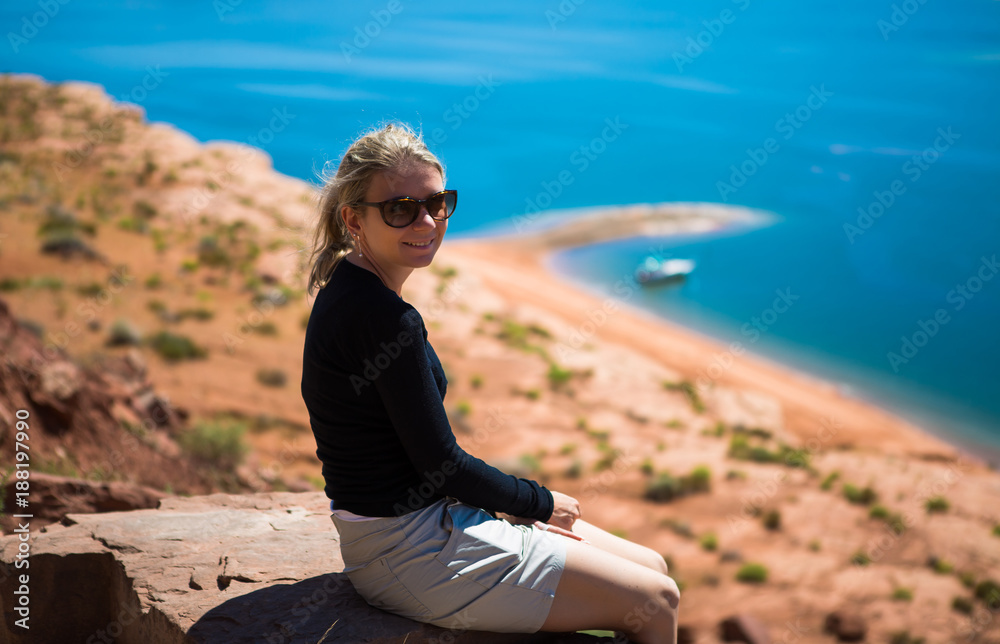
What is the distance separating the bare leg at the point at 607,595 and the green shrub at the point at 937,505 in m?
13.6

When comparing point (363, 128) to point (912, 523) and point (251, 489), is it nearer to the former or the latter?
point (251, 489)

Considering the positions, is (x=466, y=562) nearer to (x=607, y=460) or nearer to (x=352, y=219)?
(x=352, y=219)

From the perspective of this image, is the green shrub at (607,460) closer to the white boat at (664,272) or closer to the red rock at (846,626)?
the red rock at (846,626)

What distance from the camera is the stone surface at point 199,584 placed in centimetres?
284

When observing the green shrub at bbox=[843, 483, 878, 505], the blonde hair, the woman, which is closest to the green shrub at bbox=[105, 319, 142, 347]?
the blonde hair

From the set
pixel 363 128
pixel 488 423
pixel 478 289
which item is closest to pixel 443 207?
pixel 363 128

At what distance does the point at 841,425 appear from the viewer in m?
20.8

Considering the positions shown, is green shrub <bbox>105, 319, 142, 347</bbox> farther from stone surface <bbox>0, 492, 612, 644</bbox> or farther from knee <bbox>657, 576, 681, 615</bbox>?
knee <bbox>657, 576, 681, 615</bbox>

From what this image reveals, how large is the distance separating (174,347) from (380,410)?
12.7m

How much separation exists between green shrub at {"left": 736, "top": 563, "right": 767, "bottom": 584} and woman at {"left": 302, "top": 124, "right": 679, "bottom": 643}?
8694 millimetres

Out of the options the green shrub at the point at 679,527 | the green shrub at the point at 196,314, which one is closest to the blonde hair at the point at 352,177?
the green shrub at the point at 679,527

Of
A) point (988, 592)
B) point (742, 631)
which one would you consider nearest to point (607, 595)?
point (742, 631)

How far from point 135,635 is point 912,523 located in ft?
43.9

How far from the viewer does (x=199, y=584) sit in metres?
3.20
